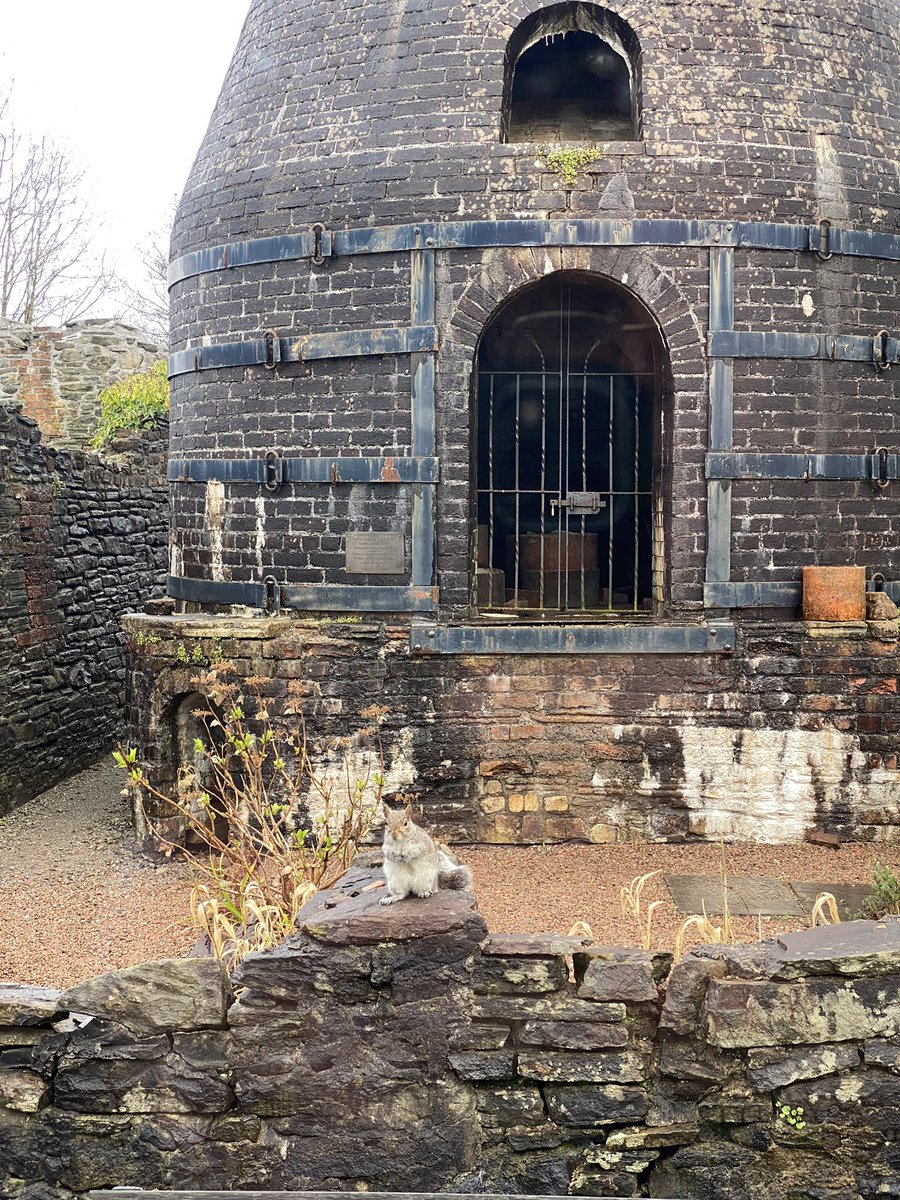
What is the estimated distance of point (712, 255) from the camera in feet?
29.1

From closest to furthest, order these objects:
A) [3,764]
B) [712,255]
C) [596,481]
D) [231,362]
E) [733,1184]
Answer: [733,1184], [712,255], [231,362], [3,764], [596,481]

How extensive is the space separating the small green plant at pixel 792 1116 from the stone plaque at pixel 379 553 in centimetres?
545

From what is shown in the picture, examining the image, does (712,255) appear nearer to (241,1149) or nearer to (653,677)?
(653,677)

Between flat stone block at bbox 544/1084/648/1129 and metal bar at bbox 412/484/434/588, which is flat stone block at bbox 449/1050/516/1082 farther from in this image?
metal bar at bbox 412/484/434/588

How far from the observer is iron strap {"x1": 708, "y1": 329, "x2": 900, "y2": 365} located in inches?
351

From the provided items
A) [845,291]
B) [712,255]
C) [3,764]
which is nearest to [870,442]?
[845,291]

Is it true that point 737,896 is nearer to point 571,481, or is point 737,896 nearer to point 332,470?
point 332,470

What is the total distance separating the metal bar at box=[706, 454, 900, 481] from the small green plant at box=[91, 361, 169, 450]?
9131 mm

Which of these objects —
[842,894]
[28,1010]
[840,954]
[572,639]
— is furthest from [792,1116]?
[572,639]

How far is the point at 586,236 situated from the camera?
8.79m

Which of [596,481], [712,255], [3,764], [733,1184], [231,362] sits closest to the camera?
[733,1184]

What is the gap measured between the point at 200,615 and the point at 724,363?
4.49m

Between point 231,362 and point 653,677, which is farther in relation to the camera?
point 231,362

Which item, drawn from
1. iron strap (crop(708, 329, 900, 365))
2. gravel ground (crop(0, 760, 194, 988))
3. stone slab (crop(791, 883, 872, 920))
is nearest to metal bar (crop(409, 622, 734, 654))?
stone slab (crop(791, 883, 872, 920))
